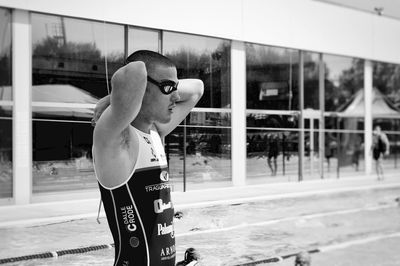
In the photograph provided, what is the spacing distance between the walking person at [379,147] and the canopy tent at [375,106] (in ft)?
1.14

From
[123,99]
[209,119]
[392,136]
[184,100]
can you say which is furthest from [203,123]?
[392,136]

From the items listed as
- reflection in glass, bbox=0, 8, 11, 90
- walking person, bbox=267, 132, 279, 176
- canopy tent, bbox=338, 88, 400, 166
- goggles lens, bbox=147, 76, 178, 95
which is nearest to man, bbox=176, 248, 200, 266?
goggles lens, bbox=147, 76, 178, 95

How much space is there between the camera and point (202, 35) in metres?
3.13

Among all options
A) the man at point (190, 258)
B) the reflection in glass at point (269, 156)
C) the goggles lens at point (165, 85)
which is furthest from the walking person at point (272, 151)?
the goggles lens at point (165, 85)

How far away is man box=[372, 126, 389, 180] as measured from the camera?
298 inches

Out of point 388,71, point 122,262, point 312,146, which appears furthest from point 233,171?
point 388,71

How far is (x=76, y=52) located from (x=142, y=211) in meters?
1.57

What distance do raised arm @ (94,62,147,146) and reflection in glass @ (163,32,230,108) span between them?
1.21m

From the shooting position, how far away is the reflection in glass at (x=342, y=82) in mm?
6904

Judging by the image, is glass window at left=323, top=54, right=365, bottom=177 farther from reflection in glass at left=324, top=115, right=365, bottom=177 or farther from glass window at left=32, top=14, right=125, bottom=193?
glass window at left=32, top=14, right=125, bottom=193

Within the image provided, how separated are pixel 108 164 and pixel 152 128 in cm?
37

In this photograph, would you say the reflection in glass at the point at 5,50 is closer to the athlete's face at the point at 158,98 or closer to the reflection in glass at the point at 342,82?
the athlete's face at the point at 158,98

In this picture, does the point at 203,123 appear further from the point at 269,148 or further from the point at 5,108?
the point at 269,148

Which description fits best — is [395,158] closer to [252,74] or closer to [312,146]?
[312,146]
